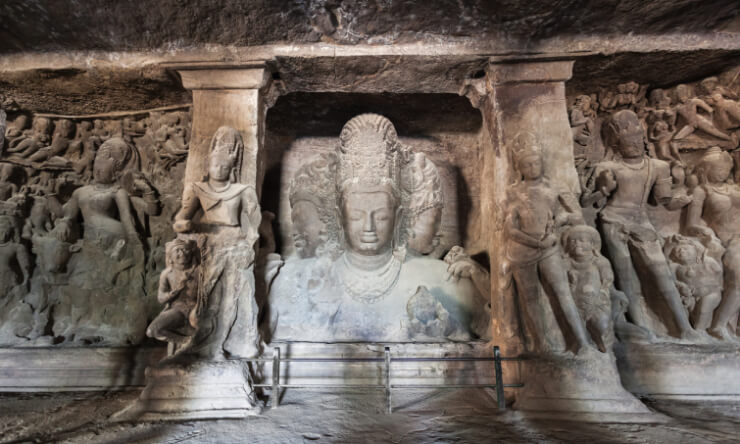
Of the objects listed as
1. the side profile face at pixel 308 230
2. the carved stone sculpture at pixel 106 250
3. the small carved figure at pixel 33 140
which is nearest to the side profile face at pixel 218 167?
the side profile face at pixel 308 230

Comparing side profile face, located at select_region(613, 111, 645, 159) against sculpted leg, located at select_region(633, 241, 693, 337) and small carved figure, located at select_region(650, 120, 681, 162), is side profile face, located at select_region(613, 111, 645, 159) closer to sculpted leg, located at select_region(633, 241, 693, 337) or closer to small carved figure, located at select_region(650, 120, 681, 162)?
small carved figure, located at select_region(650, 120, 681, 162)

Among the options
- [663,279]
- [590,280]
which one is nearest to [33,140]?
[590,280]

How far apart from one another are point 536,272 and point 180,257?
2.78 m

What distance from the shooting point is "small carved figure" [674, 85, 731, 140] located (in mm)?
4117

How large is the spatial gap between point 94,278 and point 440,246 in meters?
3.77

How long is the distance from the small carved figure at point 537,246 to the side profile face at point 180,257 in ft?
8.35

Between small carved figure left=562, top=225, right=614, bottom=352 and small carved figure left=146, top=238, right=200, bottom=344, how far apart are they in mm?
2967

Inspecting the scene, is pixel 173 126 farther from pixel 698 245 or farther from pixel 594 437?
pixel 698 245

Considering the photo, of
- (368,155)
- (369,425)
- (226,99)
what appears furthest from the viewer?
(368,155)

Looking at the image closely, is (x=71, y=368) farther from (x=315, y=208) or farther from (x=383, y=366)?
(x=383, y=366)

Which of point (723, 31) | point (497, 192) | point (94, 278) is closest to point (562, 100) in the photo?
point (497, 192)

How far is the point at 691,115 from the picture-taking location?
4.14m

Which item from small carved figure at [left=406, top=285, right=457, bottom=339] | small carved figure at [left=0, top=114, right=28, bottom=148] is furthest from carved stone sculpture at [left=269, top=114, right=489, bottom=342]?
small carved figure at [left=0, top=114, right=28, bottom=148]

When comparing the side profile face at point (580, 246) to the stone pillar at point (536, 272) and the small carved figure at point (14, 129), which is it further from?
the small carved figure at point (14, 129)
